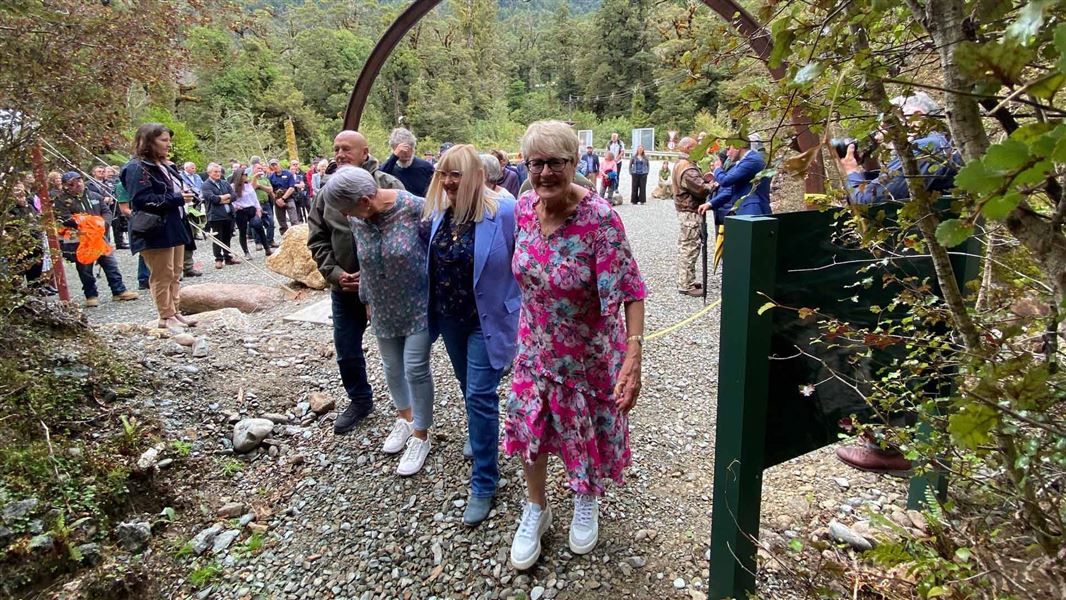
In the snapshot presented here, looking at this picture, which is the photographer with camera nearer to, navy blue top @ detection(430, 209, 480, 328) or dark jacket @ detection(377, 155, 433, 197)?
navy blue top @ detection(430, 209, 480, 328)

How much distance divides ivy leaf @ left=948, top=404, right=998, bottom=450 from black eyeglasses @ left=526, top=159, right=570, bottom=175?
137 centimetres

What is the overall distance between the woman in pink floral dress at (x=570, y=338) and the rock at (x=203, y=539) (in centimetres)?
152

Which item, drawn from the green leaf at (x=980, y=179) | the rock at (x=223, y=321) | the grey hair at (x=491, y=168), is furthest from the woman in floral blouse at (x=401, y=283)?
the rock at (x=223, y=321)

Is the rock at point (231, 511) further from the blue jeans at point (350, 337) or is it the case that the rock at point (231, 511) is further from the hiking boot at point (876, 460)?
the hiking boot at point (876, 460)

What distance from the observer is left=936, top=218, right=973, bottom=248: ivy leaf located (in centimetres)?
74

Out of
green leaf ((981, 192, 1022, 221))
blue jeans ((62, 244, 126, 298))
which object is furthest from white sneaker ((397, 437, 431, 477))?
blue jeans ((62, 244, 126, 298))

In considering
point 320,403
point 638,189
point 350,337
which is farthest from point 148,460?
point 638,189

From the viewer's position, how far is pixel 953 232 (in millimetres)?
762

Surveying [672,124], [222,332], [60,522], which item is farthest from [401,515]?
[672,124]

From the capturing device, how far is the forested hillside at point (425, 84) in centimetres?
3203

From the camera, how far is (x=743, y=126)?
1157 mm

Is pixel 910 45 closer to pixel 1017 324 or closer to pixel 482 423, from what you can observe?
pixel 1017 324

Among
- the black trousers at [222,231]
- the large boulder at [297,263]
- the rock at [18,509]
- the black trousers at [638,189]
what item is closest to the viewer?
the rock at [18,509]

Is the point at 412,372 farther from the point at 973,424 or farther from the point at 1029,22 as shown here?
the point at 1029,22
